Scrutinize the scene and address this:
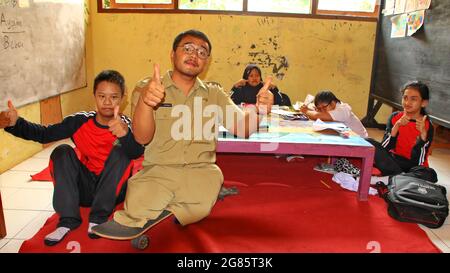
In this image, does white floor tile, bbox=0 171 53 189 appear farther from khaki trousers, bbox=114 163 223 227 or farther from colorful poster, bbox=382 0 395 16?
colorful poster, bbox=382 0 395 16

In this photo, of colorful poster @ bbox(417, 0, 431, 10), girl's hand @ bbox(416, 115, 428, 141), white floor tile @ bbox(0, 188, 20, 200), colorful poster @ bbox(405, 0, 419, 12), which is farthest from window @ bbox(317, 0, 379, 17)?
white floor tile @ bbox(0, 188, 20, 200)

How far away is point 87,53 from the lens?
4465 mm

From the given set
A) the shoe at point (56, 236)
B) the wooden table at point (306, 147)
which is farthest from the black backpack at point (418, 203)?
the shoe at point (56, 236)

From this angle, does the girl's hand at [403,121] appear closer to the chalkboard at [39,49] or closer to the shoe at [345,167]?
the shoe at [345,167]

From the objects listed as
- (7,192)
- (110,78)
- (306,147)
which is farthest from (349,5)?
(7,192)

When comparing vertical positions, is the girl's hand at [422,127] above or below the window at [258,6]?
below

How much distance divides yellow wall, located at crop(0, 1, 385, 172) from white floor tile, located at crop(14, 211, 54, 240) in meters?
2.64

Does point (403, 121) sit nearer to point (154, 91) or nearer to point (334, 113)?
point (334, 113)

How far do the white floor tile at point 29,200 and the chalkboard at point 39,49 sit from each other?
2.35 ft

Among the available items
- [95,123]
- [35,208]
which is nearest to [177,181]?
[95,123]

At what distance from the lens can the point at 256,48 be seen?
4684 mm

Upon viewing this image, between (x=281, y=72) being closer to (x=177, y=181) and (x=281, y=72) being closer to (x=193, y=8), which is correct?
(x=193, y=8)

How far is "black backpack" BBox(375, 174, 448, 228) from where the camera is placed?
→ 79.4 inches

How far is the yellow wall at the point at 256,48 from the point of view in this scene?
459 centimetres
